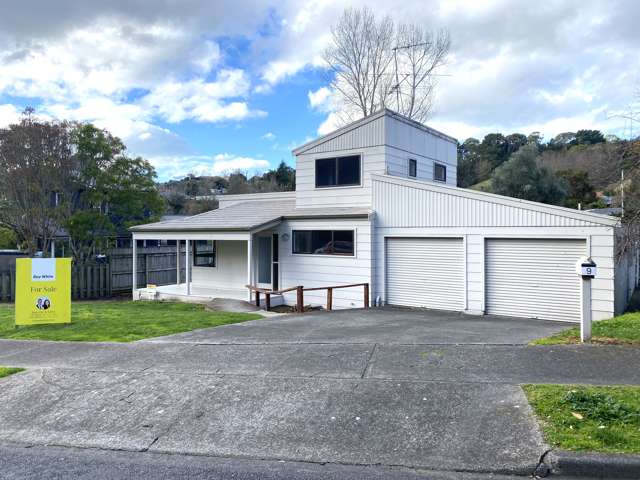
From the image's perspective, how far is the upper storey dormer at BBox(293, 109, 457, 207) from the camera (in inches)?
652

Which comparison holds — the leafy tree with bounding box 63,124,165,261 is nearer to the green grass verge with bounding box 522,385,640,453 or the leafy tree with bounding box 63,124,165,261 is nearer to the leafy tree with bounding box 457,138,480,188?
the green grass verge with bounding box 522,385,640,453

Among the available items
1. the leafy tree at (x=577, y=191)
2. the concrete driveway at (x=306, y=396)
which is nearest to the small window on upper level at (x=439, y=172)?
the concrete driveway at (x=306, y=396)

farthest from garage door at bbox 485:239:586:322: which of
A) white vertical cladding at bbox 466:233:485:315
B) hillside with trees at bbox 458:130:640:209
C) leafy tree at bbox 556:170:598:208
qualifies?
leafy tree at bbox 556:170:598:208

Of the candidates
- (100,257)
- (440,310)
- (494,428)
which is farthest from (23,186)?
(494,428)

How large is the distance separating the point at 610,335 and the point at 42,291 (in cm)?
1154

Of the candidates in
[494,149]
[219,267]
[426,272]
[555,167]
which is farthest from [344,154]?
[494,149]

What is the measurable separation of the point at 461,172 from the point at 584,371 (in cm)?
5049

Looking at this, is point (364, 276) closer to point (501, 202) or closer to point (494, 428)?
point (501, 202)

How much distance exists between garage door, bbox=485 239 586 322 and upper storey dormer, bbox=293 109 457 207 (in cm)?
465

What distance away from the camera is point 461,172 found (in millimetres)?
54531

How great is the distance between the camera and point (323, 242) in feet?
55.4

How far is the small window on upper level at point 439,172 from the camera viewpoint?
19.9 m

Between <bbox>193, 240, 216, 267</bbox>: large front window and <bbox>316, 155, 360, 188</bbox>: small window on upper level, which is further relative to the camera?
<bbox>193, 240, 216, 267</bbox>: large front window

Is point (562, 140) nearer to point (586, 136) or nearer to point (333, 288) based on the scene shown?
point (586, 136)
